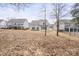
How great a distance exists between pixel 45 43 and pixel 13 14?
50 centimetres

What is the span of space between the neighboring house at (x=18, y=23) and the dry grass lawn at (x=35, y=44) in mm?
58

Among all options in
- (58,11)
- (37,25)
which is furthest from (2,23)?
(58,11)

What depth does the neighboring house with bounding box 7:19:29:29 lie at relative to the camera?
2.30 m

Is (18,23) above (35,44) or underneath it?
above

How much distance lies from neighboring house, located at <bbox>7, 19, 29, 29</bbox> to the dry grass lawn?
0.19 ft

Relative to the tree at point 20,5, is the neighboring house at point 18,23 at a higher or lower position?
lower

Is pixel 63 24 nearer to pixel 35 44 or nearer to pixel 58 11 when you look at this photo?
pixel 58 11

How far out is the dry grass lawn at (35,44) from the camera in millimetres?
2305

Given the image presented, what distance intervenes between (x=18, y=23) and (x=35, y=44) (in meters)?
0.31

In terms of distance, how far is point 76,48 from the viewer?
2.31 metres

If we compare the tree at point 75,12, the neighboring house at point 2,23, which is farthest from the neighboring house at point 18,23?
the tree at point 75,12

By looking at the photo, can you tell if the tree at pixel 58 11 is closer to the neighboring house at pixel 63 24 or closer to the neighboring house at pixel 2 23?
the neighboring house at pixel 63 24

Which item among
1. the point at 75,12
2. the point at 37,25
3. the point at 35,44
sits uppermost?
the point at 75,12

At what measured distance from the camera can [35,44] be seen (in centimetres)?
232
